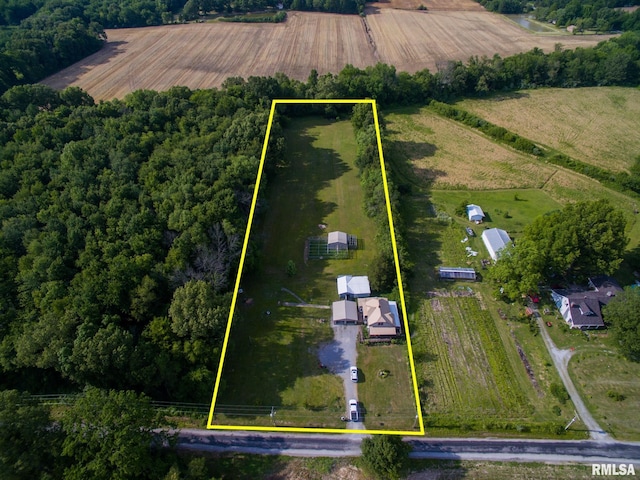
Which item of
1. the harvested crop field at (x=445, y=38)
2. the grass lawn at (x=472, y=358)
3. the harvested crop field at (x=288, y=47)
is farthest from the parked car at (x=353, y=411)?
the harvested crop field at (x=445, y=38)

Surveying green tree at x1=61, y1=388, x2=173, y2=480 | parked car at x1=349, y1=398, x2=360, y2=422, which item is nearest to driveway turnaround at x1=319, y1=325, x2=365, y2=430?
parked car at x1=349, y1=398, x2=360, y2=422

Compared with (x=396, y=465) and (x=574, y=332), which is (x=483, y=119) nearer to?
(x=574, y=332)

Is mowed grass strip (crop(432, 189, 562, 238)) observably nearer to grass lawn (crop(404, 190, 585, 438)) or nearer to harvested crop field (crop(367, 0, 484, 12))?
grass lawn (crop(404, 190, 585, 438))

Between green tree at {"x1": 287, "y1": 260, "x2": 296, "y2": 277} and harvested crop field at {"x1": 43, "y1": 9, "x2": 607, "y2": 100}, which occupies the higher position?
harvested crop field at {"x1": 43, "y1": 9, "x2": 607, "y2": 100}

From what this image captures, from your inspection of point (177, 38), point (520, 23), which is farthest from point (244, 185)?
point (520, 23)

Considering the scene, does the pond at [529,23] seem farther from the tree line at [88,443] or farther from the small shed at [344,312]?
the tree line at [88,443]

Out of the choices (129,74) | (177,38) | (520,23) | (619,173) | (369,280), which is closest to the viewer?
(369,280)
